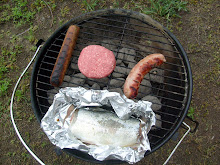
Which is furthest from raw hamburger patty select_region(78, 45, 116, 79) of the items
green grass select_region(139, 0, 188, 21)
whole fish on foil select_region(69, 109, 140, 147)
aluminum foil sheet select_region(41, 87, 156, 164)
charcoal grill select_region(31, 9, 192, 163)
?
green grass select_region(139, 0, 188, 21)

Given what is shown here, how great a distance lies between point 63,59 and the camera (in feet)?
6.70

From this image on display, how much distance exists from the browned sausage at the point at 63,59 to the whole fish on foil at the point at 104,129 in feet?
1.46

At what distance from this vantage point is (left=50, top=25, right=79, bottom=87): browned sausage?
200 cm

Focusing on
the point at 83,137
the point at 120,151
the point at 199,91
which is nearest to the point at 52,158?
the point at 83,137

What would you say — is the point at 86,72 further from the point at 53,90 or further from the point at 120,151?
the point at 120,151

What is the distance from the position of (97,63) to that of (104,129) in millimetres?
761

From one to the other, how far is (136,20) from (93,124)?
1454mm

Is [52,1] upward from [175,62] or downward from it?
upward

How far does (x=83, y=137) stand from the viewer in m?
1.83

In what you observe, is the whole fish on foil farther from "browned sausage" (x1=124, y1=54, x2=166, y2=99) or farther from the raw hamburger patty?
the raw hamburger patty

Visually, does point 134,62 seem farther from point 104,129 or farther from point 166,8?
point 166,8

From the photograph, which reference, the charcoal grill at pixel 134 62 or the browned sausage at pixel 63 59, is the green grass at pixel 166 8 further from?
the browned sausage at pixel 63 59

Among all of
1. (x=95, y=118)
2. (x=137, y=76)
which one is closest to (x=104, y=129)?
(x=95, y=118)

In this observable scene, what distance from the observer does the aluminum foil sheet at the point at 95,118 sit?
1.75 meters
